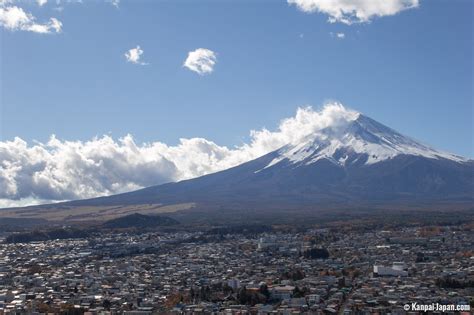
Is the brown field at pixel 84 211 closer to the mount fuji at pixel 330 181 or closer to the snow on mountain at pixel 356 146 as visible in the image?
the mount fuji at pixel 330 181

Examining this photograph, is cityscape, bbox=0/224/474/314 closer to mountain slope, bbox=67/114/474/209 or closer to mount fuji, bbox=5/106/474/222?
mount fuji, bbox=5/106/474/222

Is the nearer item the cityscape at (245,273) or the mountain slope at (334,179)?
the cityscape at (245,273)

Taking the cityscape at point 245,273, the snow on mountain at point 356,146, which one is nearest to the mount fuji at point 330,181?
the snow on mountain at point 356,146

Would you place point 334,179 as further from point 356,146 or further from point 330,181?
point 356,146

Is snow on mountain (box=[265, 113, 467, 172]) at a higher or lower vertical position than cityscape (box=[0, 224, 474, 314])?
higher

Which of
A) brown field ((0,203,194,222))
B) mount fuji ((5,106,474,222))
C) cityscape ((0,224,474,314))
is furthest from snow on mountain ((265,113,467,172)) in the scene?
cityscape ((0,224,474,314))

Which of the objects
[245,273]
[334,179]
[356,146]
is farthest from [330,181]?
[245,273]

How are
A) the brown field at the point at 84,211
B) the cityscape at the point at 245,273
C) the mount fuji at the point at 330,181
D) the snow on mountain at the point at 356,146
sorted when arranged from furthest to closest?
the snow on mountain at the point at 356,146 → the mount fuji at the point at 330,181 → the brown field at the point at 84,211 → the cityscape at the point at 245,273

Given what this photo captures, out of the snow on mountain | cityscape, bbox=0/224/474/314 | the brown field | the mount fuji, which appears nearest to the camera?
cityscape, bbox=0/224/474/314
